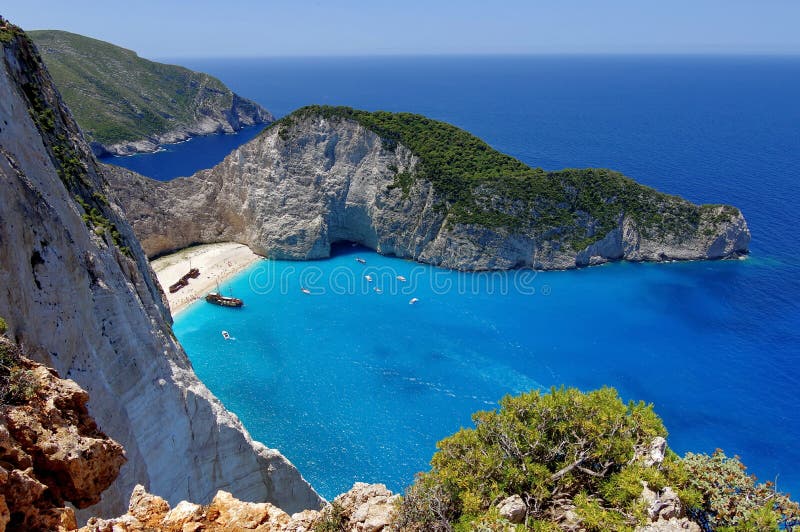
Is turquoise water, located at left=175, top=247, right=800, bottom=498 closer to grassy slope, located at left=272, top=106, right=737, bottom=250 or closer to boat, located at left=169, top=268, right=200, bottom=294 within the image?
boat, located at left=169, top=268, right=200, bottom=294

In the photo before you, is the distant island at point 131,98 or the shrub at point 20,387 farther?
the distant island at point 131,98

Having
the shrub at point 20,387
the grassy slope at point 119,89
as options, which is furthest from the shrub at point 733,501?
the grassy slope at point 119,89

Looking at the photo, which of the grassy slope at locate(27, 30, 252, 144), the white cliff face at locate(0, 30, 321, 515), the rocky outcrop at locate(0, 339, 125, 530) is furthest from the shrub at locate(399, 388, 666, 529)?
the grassy slope at locate(27, 30, 252, 144)

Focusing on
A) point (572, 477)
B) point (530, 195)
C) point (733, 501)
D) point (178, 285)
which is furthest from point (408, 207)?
point (733, 501)

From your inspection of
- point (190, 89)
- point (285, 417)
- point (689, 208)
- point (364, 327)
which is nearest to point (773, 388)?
point (689, 208)

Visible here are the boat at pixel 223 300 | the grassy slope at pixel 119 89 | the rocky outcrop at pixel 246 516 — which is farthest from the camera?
the grassy slope at pixel 119 89

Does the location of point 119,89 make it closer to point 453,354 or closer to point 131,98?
point 131,98

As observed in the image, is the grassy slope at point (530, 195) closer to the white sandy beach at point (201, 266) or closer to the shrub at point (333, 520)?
the white sandy beach at point (201, 266)
